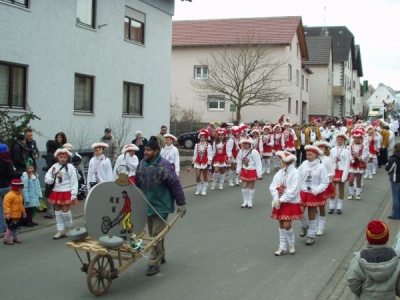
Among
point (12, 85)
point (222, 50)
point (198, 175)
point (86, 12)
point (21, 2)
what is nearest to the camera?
point (12, 85)

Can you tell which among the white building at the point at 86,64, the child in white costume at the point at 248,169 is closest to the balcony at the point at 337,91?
the white building at the point at 86,64

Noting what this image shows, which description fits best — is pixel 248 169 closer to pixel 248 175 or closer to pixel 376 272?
pixel 248 175

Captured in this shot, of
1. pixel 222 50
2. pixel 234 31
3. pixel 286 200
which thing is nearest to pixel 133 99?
pixel 286 200

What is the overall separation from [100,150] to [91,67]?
313 inches

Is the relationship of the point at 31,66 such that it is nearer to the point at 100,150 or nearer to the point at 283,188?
the point at 100,150

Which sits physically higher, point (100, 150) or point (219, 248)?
point (100, 150)

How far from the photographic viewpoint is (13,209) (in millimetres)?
9547

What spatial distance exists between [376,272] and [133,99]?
18007 millimetres

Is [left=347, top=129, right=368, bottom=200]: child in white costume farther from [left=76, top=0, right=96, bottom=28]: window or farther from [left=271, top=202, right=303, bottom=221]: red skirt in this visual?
[left=76, top=0, right=96, bottom=28]: window

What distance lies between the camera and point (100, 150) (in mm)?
11328

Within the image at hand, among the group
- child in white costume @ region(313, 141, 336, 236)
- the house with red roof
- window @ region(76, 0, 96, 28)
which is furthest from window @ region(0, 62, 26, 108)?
the house with red roof

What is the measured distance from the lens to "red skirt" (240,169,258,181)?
537 inches

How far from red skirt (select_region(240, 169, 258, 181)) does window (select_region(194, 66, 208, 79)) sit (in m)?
30.3

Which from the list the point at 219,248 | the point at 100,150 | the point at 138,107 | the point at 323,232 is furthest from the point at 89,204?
the point at 138,107
